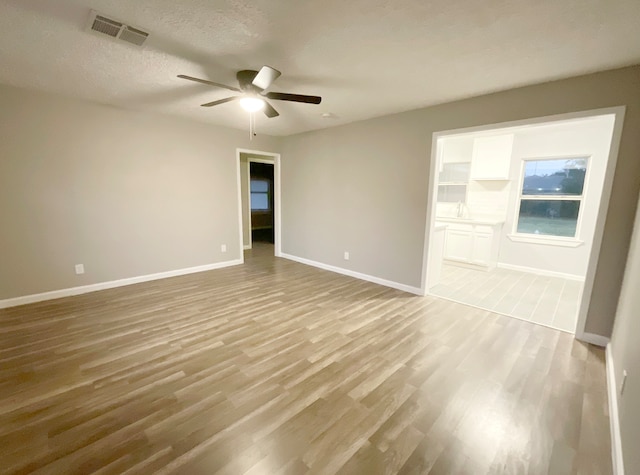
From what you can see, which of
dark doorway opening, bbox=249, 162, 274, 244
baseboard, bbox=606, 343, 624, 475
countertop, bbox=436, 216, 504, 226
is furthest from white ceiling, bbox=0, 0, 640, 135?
dark doorway opening, bbox=249, 162, 274, 244

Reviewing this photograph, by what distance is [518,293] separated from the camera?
3.88 m

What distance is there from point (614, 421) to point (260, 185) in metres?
8.09

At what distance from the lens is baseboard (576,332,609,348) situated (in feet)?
8.38

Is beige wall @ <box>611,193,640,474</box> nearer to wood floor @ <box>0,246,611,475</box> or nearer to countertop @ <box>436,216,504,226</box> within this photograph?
wood floor @ <box>0,246,611,475</box>

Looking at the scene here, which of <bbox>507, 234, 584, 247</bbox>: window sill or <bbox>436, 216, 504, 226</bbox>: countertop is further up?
<bbox>436, 216, 504, 226</bbox>: countertop

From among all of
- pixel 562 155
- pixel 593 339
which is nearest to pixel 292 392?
pixel 593 339

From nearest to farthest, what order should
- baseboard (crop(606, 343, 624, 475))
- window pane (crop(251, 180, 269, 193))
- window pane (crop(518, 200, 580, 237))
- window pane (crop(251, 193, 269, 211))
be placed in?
baseboard (crop(606, 343, 624, 475))
window pane (crop(518, 200, 580, 237))
window pane (crop(251, 180, 269, 193))
window pane (crop(251, 193, 269, 211))

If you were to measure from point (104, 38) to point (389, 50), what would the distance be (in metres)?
2.19

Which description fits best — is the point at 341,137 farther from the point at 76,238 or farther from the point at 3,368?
the point at 3,368

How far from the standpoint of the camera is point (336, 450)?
1467 millimetres

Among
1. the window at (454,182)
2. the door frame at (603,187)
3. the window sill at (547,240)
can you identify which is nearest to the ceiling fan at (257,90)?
the door frame at (603,187)

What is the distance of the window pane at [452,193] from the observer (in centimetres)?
575

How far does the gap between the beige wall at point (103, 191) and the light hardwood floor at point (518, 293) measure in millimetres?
4173

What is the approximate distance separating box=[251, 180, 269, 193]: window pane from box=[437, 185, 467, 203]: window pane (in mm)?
5104
